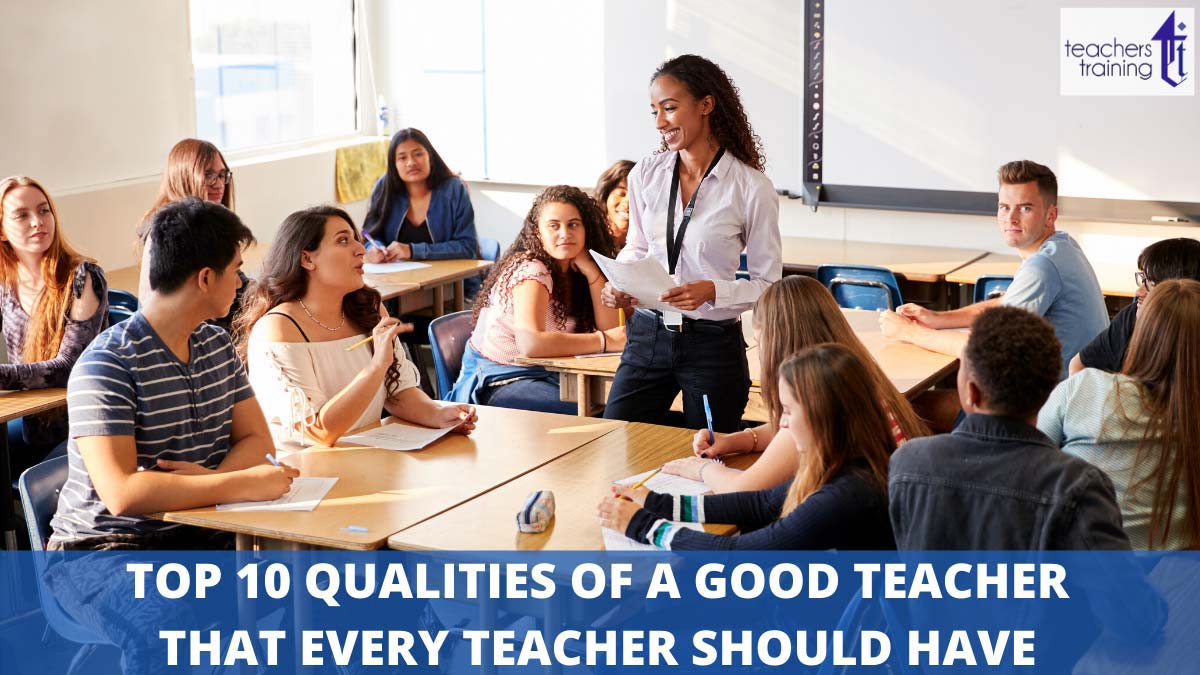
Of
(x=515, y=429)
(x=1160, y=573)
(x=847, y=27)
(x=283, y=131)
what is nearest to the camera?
(x=1160, y=573)

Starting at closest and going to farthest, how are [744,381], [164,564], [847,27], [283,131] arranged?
[164,564]
[744,381]
[847,27]
[283,131]

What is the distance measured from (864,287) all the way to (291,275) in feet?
9.86

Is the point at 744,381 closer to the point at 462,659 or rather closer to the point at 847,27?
the point at 462,659

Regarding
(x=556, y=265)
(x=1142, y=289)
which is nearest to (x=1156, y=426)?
(x=1142, y=289)

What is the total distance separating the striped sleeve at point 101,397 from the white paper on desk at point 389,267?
3417 millimetres

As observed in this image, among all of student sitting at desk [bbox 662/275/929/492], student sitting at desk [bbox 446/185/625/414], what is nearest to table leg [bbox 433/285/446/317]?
student sitting at desk [bbox 446/185/625/414]

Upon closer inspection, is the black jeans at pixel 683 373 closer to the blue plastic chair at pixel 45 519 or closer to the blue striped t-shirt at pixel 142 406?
the blue striped t-shirt at pixel 142 406

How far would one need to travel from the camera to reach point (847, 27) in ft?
22.7

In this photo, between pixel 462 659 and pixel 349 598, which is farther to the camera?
pixel 462 659

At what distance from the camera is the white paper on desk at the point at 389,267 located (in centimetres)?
618

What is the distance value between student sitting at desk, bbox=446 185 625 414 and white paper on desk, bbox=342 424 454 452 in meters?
1.03

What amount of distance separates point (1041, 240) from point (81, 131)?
433cm

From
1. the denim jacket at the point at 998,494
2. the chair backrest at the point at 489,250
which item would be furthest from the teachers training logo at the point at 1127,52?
the denim jacket at the point at 998,494

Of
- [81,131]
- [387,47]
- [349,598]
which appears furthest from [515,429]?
[387,47]
